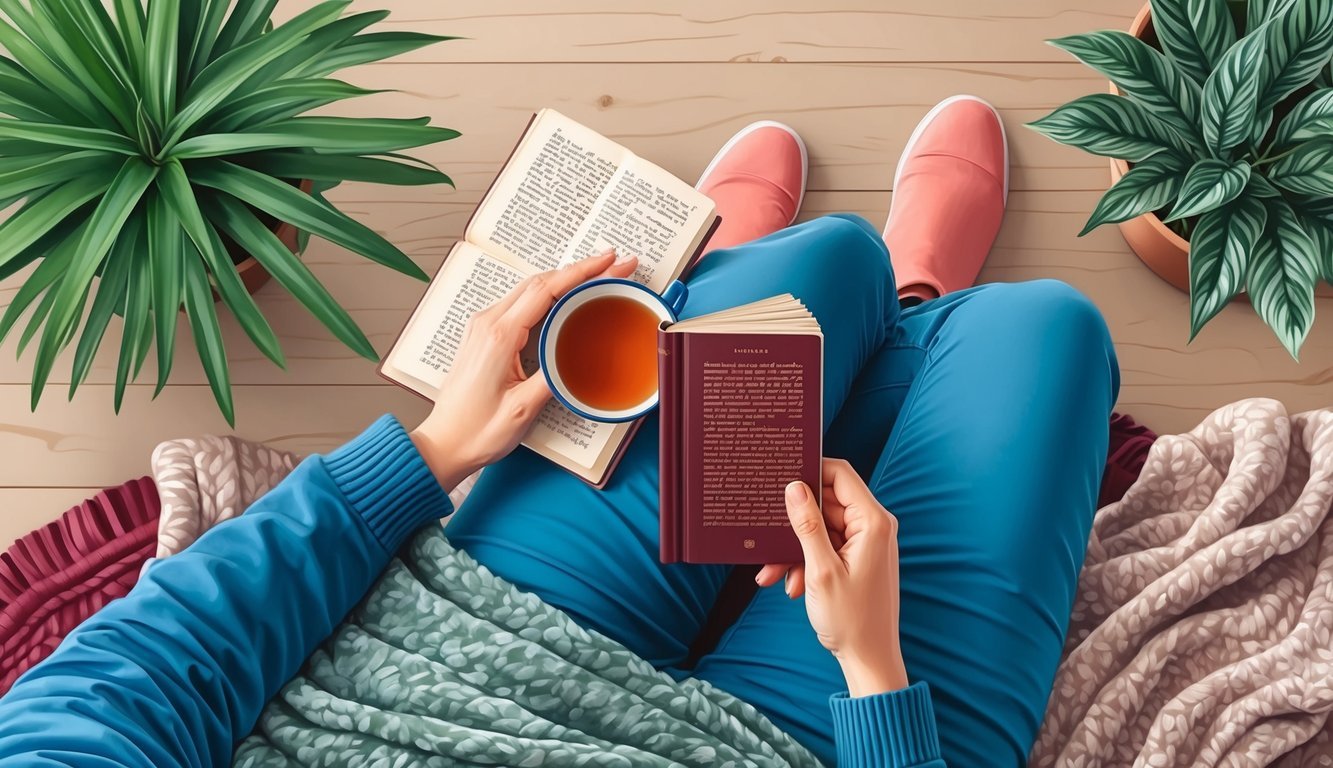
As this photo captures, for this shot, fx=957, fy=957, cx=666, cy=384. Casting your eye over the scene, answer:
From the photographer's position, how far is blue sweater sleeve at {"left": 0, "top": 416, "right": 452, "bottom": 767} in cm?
62

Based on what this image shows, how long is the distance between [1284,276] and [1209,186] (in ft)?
0.42

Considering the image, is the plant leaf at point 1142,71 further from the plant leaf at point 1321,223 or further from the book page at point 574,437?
the book page at point 574,437

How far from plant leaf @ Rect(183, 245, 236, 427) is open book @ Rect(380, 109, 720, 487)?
22 cm

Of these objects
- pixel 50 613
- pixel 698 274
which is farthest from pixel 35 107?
pixel 698 274

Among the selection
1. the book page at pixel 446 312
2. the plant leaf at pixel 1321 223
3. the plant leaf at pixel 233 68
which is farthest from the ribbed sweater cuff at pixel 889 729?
the plant leaf at pixel 233 68

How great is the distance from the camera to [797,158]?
1320 millimetres

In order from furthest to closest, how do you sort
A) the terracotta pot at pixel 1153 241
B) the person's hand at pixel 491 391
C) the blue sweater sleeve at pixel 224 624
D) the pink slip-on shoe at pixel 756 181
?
the pink slip-on shoe at pixel 756 181 < the terracotta pot at pixel 1153 241 < the person's hand at pixel 491 391 < the blue sweater sleeve at pixel 224 624

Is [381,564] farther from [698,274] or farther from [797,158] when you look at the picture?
[797,158]

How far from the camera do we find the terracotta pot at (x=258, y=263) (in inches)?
45.1

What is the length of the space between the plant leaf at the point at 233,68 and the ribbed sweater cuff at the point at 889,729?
80 centimetres

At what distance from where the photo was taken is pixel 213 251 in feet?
3.13

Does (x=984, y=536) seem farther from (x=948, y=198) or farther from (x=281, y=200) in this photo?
(x=281, y=200)

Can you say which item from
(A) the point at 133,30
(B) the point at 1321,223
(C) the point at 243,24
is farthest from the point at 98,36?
(B) the point at 1321,223

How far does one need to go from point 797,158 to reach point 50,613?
3.49ft
